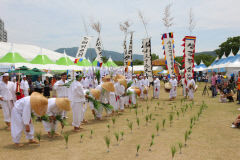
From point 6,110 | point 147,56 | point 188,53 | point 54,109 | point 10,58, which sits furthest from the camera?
point 10,58

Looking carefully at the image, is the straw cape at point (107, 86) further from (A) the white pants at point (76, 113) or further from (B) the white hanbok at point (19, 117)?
(B) the white hanbok at point (19, 117)

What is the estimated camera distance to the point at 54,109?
5742 mm

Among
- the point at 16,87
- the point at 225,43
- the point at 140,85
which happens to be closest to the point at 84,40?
the point at 140,85

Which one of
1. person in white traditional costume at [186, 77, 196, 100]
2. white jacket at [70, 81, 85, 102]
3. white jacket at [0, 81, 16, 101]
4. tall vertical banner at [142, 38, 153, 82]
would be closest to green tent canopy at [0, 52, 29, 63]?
tall vertical banner at [142, 38, 153, 82]

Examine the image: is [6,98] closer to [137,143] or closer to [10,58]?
[137,143]

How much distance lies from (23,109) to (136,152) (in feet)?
9.02

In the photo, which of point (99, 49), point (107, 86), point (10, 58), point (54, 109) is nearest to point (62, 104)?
point (54, 109)

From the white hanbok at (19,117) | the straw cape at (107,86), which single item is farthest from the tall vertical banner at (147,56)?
the white hanbok at (19,117)

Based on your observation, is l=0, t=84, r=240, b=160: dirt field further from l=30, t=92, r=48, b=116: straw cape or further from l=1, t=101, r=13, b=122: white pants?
l=30, t=92, r=48, b=116: straw cape

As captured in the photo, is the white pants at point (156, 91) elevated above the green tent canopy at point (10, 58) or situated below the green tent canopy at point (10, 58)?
below

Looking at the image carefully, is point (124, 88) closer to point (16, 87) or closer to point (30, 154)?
point (16, 87)

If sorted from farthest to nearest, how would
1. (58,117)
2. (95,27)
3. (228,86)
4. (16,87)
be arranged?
(228,86)
(95,27)
(16,87)
(58,117)

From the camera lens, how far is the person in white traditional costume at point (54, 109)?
5.58 meters

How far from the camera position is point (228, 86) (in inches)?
505
